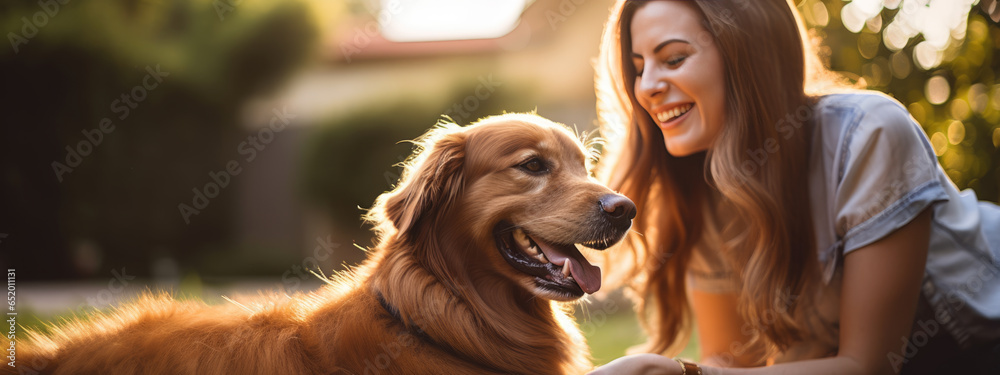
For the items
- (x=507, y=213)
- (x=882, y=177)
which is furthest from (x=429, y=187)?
(x=882, y=177)

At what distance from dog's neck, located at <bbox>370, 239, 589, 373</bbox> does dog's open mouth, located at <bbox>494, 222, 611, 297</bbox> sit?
135 mm

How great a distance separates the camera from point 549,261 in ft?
8.20

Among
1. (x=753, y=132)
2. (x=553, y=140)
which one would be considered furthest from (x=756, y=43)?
(x=553, y=140)

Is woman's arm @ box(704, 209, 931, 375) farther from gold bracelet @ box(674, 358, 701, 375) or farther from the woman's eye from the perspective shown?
the woman's eye

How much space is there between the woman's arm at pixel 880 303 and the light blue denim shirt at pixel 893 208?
0.07 meters

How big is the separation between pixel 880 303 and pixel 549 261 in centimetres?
129

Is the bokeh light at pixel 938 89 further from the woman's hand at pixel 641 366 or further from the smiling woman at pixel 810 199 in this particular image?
the woman's hand at pixel 641 366

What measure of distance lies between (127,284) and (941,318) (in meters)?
7.69

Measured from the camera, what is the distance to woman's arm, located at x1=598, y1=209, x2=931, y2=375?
240 centimetres

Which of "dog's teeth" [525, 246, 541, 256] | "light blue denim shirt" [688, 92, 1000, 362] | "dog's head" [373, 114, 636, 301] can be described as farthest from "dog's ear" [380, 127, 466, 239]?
"light blue denim shirt" [688, 92, 1000, 362]

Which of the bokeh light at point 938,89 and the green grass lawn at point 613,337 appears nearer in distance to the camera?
the green grass lawn at point 613,337

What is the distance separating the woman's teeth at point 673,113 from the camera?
112 inches

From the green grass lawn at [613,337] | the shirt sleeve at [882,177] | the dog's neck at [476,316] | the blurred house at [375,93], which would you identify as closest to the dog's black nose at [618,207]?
the dog's neck at [476,316]

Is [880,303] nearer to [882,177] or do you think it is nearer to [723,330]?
[882,177]
